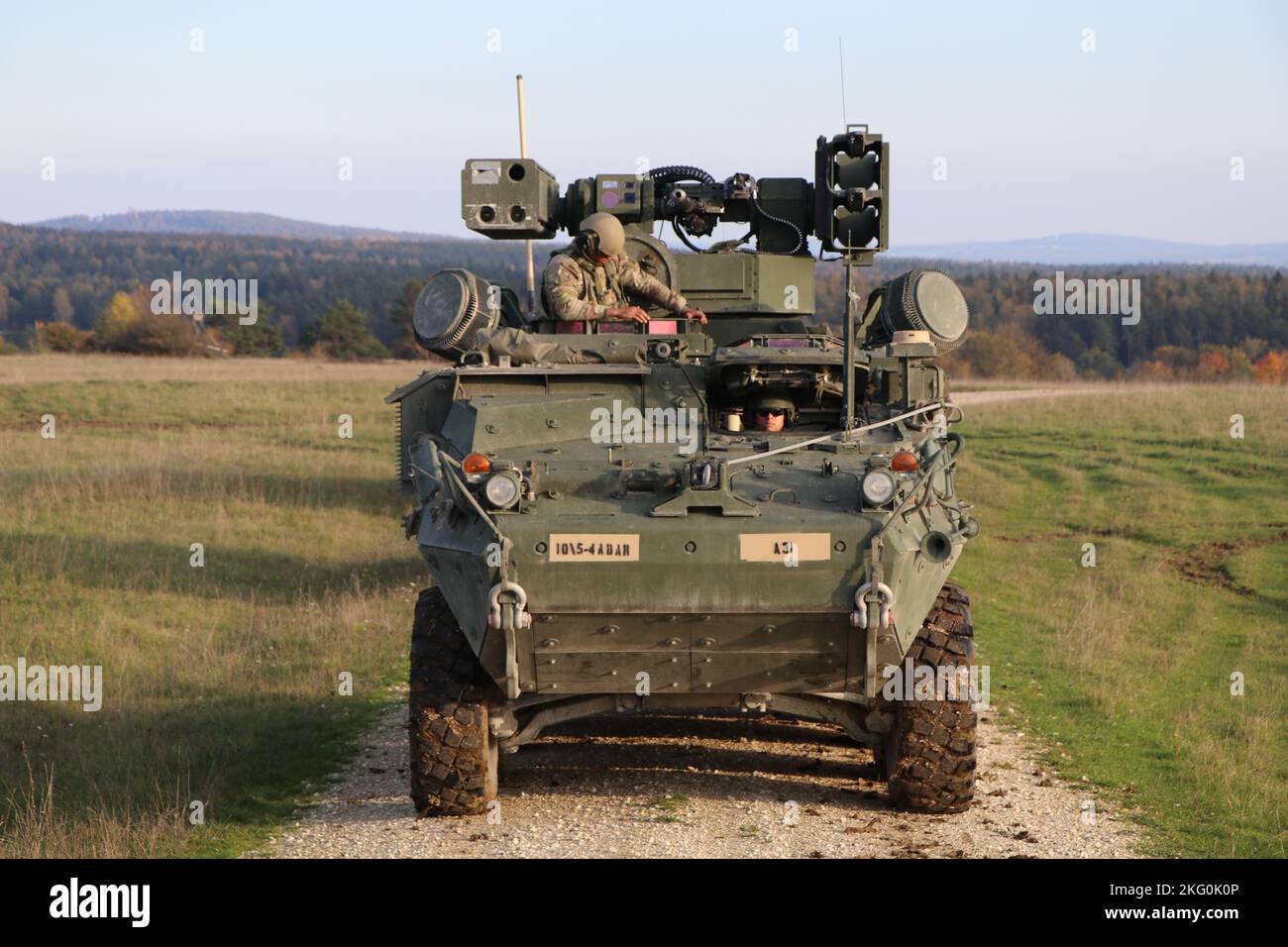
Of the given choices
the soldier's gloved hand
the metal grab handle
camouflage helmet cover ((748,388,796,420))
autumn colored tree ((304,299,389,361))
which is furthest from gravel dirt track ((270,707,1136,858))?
autumn colored tree ((304,299,389,361))

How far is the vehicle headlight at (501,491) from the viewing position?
24.6 feet

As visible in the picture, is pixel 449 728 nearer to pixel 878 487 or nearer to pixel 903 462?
pixel 878 487

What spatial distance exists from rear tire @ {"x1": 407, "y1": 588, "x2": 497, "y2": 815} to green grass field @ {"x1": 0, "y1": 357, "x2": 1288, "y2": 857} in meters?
0.83

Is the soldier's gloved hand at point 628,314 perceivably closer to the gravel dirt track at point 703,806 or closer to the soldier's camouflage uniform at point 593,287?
the soldier's camouflage uniform at point 593,287

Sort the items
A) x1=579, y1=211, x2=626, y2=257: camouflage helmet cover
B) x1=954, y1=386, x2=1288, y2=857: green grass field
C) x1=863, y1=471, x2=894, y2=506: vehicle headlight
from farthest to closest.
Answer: x1=579, y1=211, x2=626, y2=257: camouflage helmet cover < x1=954, y1=386, x2=1288, y2=857: green grass field < x1=863, y1=471, x2=894, y2=506: vehicle headlight

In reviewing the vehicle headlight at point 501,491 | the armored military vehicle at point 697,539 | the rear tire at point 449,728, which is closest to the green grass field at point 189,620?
the rear tire at point 449,728

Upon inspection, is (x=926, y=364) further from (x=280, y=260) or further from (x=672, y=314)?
(x=280, y=260)

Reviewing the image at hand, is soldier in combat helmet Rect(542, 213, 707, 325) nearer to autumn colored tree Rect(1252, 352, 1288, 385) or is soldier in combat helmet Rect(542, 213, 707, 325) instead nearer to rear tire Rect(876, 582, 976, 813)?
rear tire Rect(876, 582, 976, 813)

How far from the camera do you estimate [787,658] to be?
7.47 meters

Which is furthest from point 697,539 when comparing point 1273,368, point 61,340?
point 61,340

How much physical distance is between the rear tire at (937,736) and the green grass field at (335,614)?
0.94m

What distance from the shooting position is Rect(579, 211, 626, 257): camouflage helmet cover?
1055 centimetres

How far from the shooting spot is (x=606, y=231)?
34.6 feet

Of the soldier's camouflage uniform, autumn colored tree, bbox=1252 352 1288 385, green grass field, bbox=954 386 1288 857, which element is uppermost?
the soldier's camouflage uniform
